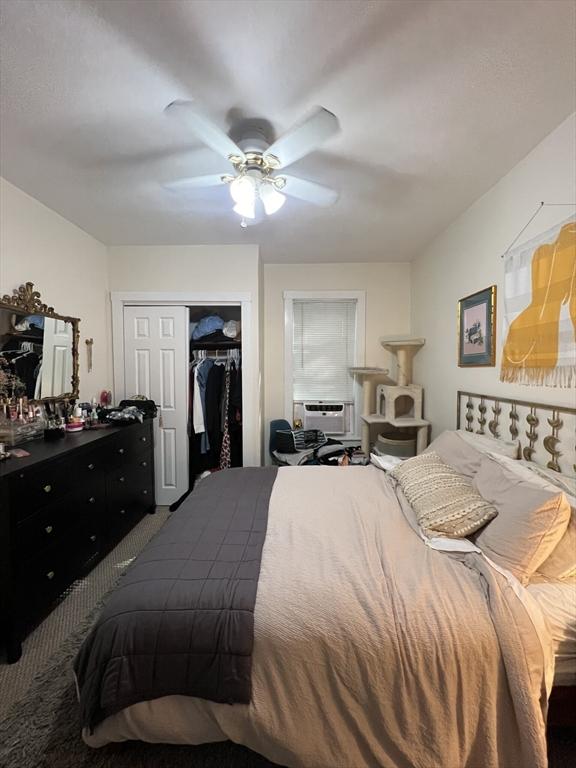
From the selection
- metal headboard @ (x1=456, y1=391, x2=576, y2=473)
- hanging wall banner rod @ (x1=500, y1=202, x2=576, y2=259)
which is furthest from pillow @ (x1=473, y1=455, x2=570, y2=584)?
hanging wall banner rod @ (x1=500, y1=202, x2=576, y2=259)

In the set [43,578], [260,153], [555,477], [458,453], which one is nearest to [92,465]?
[43,578]

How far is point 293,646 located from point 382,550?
52cm

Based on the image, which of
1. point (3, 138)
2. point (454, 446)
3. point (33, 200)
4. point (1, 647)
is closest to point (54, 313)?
point (33, 200)

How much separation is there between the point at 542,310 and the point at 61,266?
325cm

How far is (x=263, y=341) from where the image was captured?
3543mm

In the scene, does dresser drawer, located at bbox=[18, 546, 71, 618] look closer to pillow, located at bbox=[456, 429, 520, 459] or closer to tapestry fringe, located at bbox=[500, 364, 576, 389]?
pillow, located at bbox=[456, 429, 520, 459]

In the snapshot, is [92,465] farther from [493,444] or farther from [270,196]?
[493,444]

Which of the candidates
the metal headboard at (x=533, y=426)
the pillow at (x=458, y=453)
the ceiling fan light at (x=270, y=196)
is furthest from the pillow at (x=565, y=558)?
the ceiling fan light at (x=270, y=196)

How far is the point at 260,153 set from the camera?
4.96 ft

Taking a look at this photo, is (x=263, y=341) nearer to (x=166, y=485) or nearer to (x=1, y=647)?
(x=166, y=485)

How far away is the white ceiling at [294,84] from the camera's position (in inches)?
40.6

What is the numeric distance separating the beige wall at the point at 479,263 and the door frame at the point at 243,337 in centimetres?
167

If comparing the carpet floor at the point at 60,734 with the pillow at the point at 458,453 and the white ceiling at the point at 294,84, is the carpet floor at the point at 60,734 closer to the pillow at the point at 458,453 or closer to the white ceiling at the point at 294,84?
the pillow at the point at 458,453

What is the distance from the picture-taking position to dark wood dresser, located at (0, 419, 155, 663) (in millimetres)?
1482
